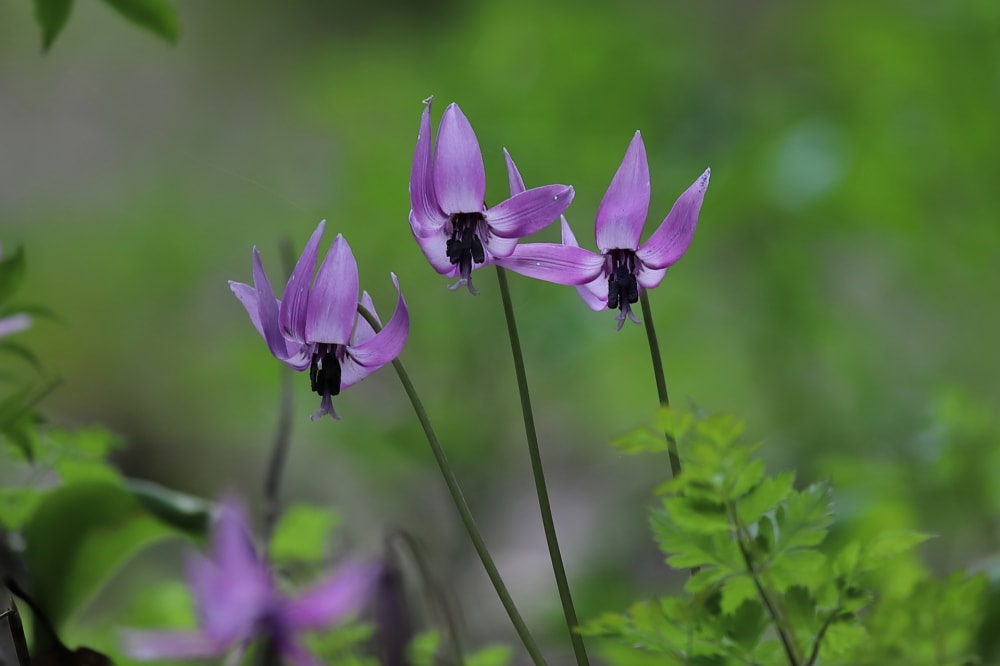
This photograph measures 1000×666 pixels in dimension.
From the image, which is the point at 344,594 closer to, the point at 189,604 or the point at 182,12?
the point at 189,604

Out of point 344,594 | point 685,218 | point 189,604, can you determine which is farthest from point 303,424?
point 685,218

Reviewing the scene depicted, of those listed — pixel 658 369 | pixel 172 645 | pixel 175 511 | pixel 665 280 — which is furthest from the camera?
pixel 665 280

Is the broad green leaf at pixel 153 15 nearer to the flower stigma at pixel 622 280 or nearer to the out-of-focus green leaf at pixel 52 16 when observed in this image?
the out-of-focus green leaf at pixel 52 16

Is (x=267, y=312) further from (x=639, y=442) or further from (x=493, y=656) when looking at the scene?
(x=493, y=656)

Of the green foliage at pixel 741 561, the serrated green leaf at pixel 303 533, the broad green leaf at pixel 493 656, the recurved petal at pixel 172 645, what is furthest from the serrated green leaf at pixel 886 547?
the serrated green leaf at pixel 303 533

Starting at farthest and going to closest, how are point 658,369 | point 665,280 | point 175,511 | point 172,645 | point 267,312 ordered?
point 665,280 < point 175,511 < point 172,645 < point 658,369 < point 267,312

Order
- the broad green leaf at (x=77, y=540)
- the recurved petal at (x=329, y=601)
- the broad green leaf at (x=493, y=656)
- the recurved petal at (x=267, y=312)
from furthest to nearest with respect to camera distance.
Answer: the broad green leaf at (x=77, y=540) < the broad green leaf at (x=493, y=656) < the recurved petal at (x=329, y=601) < the recurved petal at (x=267, y=312)

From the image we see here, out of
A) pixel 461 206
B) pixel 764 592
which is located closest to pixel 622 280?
pixel 461 206
